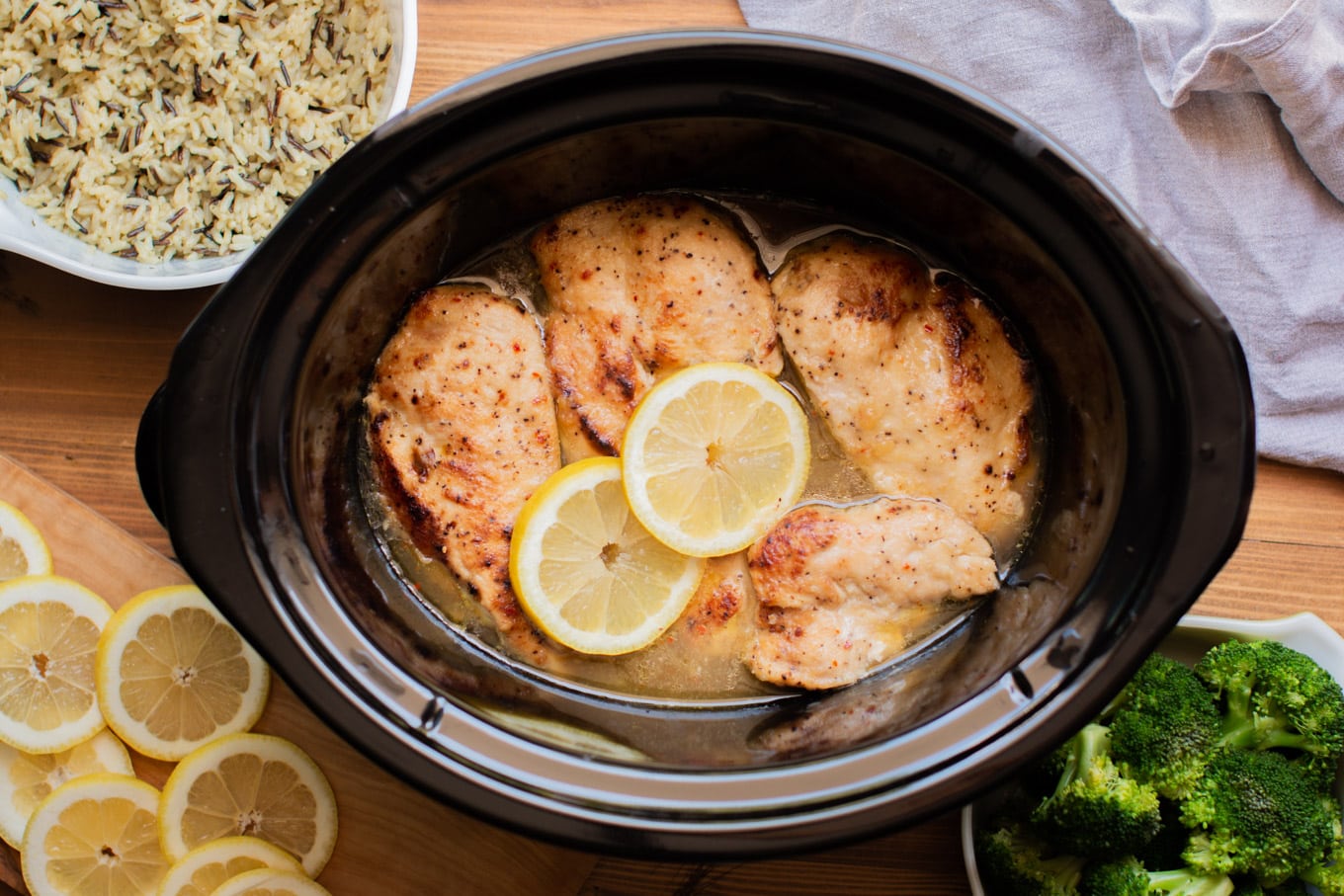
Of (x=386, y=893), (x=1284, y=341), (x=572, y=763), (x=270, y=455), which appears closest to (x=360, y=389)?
(x=270, y=455)

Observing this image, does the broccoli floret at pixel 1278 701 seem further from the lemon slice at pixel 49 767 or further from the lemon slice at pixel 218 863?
the lemon slice at pixel 49 767

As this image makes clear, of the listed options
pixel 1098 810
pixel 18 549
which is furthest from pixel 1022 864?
pixel 18 549

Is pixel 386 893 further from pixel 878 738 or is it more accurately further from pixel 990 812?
pixel 990 812

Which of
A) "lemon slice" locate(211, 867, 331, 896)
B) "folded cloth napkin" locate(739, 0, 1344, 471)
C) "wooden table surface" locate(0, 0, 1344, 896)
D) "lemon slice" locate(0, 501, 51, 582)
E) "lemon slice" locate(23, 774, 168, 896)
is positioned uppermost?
"folded cloth napkin" locate(739, 0, 1344, 471)

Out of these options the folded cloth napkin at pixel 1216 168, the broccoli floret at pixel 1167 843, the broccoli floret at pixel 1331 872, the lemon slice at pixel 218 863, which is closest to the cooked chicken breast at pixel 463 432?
the lemon slice at pixel 218 863

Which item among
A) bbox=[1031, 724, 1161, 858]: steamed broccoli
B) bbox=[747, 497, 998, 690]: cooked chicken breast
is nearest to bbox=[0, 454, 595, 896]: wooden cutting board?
bbox=[747, 497, 998, 690]: cooked chicken breast

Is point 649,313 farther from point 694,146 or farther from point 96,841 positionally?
point 96,841

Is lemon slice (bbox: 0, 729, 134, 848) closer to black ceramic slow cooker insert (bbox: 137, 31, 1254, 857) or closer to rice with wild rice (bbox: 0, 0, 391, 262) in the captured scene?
black ceramic slow cooker insert (bbox: 137, 31, 1254, 857)

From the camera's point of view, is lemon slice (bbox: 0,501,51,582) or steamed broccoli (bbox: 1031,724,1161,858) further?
lemon slice (bbox: 0,501,51,582)
